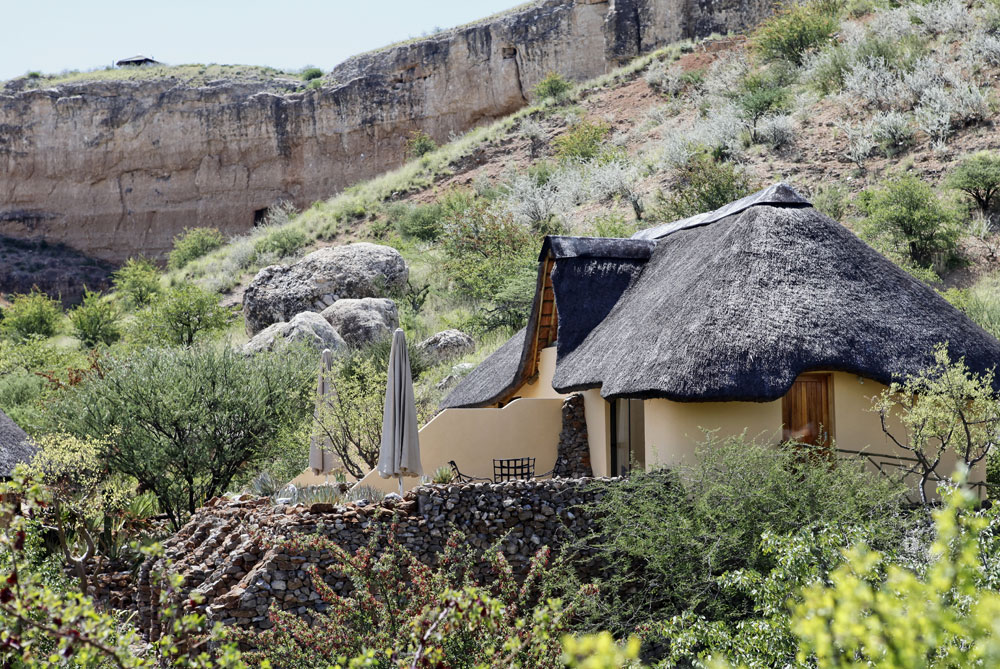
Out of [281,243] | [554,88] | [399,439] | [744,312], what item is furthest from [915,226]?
[281,243]

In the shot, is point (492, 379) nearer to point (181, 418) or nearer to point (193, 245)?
point (181, 418)

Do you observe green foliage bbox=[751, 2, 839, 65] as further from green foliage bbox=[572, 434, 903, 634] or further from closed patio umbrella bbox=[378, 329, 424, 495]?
green foliage bbox=[572, 434, 903, 634]

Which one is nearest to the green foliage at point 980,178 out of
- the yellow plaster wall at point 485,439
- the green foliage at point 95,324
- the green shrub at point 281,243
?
the yellow plaster wall at point 485,439

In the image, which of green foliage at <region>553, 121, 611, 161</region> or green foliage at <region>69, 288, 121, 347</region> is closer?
green foliage at <region>69, 288, 121, 347</region>

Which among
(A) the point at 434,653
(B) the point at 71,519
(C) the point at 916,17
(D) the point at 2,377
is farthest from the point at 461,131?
(A) the point at 434,653

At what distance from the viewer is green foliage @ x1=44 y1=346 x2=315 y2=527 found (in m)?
14.7

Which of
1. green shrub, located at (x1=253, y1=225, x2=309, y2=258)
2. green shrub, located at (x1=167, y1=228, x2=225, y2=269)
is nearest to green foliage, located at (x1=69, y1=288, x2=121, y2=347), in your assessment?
green shrub, located at (x1=253, y1=225, x2=309, y2=258)

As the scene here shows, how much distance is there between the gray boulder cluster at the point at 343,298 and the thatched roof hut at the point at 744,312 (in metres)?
10.2

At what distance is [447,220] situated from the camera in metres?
34.5

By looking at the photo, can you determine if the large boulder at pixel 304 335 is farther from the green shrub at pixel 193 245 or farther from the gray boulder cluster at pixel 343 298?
the green shrub at pixel 193 245

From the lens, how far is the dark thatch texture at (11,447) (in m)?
15.3

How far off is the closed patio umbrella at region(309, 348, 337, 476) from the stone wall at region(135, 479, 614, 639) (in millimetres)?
3879

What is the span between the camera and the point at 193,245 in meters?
44.2

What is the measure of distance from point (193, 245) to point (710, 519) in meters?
39.3
